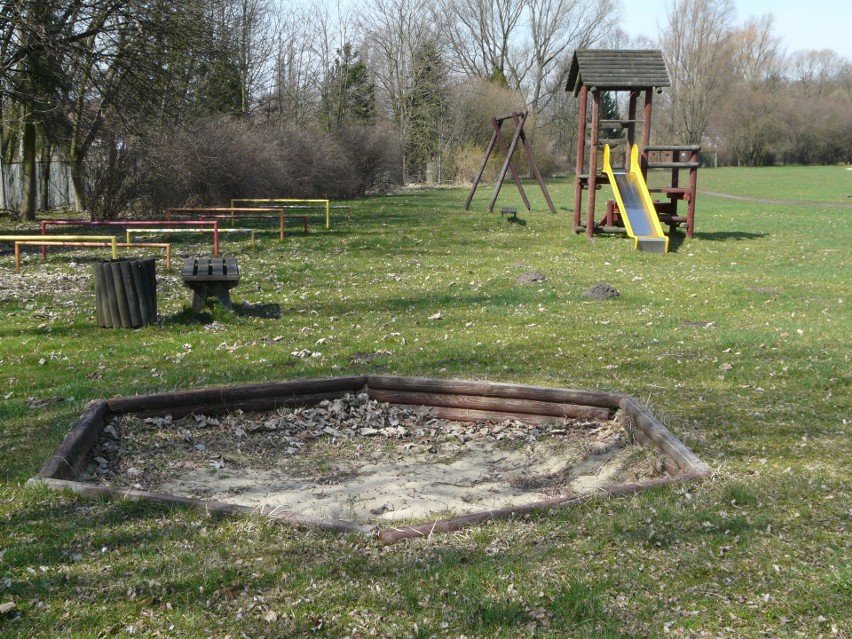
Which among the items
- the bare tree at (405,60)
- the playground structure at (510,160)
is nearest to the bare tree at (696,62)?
the bare tree at (405,60)

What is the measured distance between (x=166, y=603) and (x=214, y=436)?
268 centimetres

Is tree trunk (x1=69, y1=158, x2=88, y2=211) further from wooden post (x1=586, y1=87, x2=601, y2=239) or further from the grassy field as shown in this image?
wooden post (x1=586, y1=87, x2=601, y2=239)

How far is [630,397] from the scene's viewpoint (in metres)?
6.49

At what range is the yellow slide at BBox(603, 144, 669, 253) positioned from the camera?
17.8 m

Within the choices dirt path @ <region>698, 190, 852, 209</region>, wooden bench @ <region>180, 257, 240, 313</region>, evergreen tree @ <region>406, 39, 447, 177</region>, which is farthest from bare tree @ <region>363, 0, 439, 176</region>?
wooden bench @ <region>180, 257, 240, 313</region>

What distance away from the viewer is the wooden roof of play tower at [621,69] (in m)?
20.7

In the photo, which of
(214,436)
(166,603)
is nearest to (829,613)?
(166,603)

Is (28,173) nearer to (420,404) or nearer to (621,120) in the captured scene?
(621,120)

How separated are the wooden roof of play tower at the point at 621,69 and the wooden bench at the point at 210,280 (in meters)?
13.1

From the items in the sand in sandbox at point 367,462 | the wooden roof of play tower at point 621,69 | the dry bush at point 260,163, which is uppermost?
the wooden roof of play tower at point 621,69

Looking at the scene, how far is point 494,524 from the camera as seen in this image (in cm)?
448

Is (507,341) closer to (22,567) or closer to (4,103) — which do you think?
(22,567)

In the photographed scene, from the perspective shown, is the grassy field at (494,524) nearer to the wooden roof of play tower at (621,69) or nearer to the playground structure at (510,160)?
the wooden roof of play tower at (621,69)

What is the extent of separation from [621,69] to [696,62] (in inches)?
2867
